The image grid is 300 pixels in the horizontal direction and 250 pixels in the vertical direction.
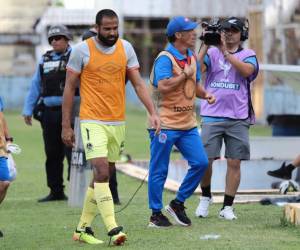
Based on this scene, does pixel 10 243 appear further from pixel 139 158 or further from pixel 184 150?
pixel 139 158

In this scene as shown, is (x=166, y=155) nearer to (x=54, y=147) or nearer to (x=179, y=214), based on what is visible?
(x=179, y=214)

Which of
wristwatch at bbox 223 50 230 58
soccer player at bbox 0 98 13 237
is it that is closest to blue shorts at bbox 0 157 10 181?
soccer player at bbox 0 98 13 237

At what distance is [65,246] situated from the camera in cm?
975

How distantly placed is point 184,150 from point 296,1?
72.0ft

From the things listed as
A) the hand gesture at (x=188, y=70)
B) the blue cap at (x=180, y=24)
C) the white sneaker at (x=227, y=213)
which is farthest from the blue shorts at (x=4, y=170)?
the white sneaker at (x=227, y=213)

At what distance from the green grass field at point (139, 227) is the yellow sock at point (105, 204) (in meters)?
0.22

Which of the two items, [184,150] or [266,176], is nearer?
[184,150]

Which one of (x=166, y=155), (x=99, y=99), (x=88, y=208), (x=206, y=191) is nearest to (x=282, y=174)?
(x=206, y=191)

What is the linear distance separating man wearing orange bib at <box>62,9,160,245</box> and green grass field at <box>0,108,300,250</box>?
494mm

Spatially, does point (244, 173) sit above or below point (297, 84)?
below

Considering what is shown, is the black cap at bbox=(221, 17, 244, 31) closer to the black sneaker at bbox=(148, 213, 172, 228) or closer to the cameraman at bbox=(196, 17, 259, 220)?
the cameraman at bbox=(196, 17, 259, 220)

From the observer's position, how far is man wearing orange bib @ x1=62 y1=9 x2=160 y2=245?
32.0 feet

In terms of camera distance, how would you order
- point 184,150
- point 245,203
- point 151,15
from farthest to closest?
point 151,15 < point 245,203 < point 184,150

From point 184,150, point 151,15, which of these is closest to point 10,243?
point 184,150
